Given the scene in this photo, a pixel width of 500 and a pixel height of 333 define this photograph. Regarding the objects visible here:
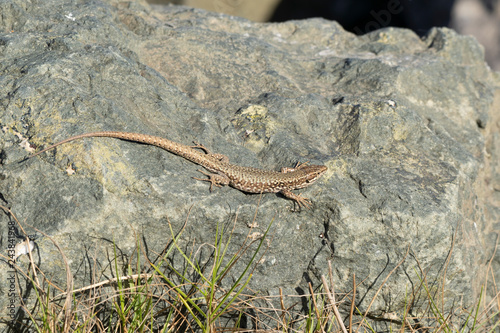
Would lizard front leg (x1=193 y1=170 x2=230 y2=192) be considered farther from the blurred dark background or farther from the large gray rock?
the blurred dark background

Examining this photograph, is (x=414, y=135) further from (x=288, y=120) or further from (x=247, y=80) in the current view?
(x=247, y=80)

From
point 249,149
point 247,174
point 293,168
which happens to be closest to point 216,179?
point 247,174

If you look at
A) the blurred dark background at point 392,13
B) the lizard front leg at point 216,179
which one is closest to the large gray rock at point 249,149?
the lizard front leg at point 216,179

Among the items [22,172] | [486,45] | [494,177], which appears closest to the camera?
[22,172]

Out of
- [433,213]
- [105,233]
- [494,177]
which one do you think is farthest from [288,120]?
[494,177]

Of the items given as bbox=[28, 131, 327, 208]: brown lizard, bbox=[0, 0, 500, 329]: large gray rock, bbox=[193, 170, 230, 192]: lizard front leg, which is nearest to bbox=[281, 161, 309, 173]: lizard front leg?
bbox=[28, 131, 327, 208]: brown lizard
